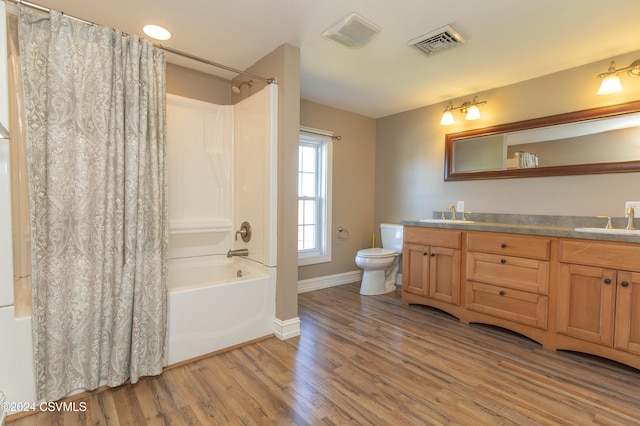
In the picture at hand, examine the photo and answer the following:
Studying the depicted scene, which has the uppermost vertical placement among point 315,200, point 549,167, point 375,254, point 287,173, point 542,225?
point 549,167

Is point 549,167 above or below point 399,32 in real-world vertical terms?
below

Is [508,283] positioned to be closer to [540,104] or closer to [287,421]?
[540,104]

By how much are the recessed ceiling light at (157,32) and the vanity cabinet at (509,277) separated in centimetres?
289

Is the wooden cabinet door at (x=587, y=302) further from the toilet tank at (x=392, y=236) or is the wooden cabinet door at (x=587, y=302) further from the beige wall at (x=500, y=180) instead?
the toilet tank at (x=392, y=236)

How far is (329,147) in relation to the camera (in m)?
3.70

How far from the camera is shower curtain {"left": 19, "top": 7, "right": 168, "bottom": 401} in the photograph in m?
1.53

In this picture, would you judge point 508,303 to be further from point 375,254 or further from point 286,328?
Answer: point 286,328

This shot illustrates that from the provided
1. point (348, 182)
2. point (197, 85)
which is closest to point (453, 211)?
point (348, 182)

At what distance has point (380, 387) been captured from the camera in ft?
5.63

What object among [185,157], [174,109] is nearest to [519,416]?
[185,157]

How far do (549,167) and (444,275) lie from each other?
1.34 meters

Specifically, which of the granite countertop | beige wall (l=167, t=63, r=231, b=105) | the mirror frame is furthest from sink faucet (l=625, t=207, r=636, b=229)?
beige wall (l=167, t=63, r=231, b=105)

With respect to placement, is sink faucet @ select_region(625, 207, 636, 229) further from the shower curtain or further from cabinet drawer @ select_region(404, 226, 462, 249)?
the shower curtain

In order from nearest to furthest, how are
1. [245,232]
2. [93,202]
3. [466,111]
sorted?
[93,202] < [245,232] < [466,111]
